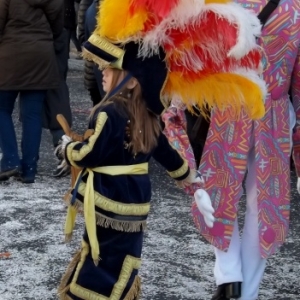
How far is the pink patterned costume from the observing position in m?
3.97

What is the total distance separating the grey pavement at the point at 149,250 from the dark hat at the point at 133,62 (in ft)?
4.81

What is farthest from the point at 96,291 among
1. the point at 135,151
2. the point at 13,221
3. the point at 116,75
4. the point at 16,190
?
the point at 16,190

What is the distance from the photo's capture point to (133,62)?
3.27 m

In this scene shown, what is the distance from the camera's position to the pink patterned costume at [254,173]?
13.0 ft

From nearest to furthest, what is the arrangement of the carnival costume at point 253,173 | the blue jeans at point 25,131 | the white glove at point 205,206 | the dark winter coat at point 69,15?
1. the white glove at point 205,206
2. the carnival costume at point 253,173
3. the blue jeans at point 25,131
4. the dark winter coat at point 69,15

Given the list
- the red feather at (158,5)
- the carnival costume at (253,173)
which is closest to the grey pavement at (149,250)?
the carnival costume at (253,173)

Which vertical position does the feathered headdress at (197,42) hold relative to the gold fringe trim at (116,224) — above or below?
above

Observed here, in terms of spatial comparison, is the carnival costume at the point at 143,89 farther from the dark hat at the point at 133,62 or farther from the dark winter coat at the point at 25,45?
the dark winter coat at the point at 25,45

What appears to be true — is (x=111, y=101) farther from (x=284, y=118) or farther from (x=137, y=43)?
(x=284, y=118)

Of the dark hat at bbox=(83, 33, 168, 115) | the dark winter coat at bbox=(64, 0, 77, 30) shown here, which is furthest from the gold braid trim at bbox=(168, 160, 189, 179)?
the dark winter coat at bbox=(64, 0, 77, 30)

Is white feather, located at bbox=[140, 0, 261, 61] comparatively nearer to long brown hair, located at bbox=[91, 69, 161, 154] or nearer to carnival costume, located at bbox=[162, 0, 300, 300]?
long brown hair, located at bbox=[91, 69, 161, 154]

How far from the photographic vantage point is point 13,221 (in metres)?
5.60

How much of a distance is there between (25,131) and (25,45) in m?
0.68

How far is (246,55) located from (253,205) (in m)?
1.00
